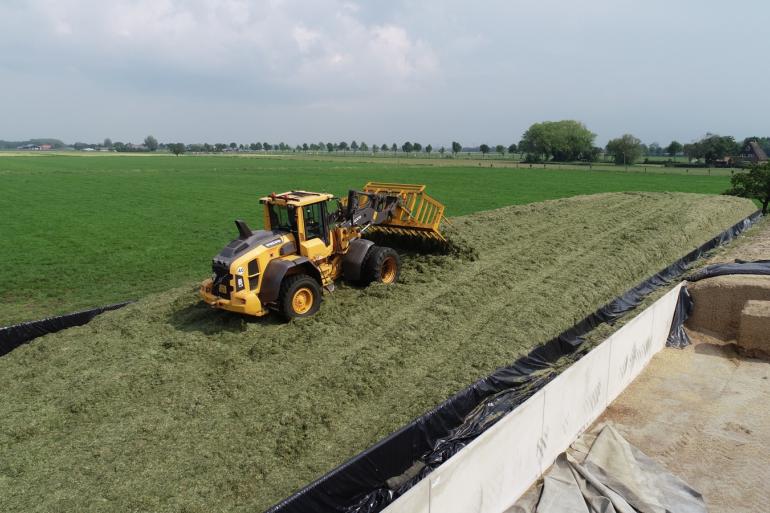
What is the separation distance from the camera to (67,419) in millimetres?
6461

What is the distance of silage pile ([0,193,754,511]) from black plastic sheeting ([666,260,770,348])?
60.7 inches

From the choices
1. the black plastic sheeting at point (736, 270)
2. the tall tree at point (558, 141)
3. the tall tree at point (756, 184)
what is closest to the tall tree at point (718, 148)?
the tall tree at point (558, 141)

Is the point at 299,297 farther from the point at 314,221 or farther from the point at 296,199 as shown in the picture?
the point at 296,199

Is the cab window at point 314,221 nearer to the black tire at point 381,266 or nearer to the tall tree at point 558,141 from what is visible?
the black tire at point 381,266

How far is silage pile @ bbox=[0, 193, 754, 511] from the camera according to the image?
18.0ft

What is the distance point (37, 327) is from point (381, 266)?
662cm

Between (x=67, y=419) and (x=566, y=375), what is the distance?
636 cm

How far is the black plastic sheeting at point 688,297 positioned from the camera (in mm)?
9203

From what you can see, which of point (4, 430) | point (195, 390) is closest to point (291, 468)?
point (195, 390)

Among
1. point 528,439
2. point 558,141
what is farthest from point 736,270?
point 558,141

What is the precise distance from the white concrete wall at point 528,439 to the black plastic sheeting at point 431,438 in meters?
0.67

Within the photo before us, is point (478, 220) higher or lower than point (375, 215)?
lower

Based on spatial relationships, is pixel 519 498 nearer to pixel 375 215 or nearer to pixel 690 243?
pixel 375 215

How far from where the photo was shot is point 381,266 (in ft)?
34.1
